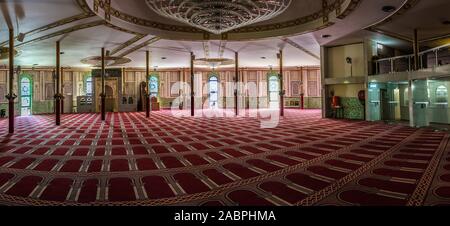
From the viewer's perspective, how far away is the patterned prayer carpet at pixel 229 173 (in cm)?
235

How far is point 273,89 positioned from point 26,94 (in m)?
17.4

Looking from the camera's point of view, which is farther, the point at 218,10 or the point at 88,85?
the point at 88,85

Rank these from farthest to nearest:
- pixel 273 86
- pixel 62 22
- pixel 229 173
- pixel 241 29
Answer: pixel 273 86
pixel 241 29
pixel 62 22
pixel 229 173

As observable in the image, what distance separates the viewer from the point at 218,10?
6430 mm

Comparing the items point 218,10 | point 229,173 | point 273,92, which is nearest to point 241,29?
point 218,10

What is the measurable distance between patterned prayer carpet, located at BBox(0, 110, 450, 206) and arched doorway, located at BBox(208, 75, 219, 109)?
1584 cm

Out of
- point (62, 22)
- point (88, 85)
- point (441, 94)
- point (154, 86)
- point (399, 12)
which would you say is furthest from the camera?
point (154, 86)

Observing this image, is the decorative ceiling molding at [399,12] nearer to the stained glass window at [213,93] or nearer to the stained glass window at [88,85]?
the stained glass window at [213,93]

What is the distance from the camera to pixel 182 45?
11477mm

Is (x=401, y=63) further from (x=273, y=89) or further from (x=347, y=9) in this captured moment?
(x=273, y=89)

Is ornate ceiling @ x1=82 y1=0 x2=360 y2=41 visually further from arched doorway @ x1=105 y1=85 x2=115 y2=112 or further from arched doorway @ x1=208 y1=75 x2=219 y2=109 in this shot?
arched doorway @ x1=208 y1=75 x2=219 y2=109

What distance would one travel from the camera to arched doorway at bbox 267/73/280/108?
2083 centimetres
